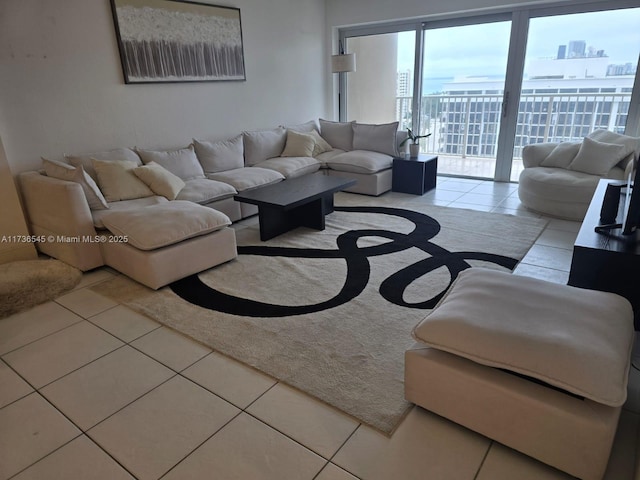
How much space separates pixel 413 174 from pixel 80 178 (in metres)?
Result: 3.63

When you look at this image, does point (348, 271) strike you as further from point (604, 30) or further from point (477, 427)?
point (604, 30)

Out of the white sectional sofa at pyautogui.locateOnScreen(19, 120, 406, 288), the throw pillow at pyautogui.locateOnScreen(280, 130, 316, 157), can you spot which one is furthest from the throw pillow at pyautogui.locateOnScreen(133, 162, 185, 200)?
the throw pillow at pyautogui.locateOnScreen(280, 130, 316, 157)

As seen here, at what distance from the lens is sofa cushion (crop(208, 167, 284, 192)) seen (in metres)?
4.29

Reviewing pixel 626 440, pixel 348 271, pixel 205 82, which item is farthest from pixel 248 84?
pixel 626 440

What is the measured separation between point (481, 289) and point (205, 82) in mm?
4221

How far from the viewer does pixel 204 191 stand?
396 centimetres

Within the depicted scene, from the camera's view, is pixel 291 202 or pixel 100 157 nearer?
pixel 291 202

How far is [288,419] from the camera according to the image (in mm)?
1801

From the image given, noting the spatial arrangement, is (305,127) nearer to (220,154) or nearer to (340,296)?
(220,154)

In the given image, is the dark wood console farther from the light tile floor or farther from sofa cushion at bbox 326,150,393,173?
sofa cushion at bbox 326,150,393,173

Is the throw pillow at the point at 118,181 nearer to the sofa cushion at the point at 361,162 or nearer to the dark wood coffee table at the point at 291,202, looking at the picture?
the dark wood coffee table at the point at 291,202

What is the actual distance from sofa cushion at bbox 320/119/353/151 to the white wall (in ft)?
2.63

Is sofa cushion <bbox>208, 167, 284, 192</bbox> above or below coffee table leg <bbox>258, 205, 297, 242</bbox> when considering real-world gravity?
above

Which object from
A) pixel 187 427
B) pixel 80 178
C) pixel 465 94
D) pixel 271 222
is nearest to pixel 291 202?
pixel 271 222
